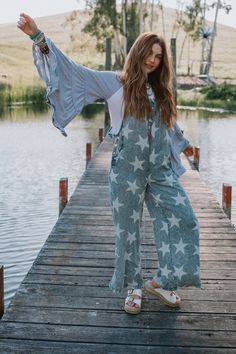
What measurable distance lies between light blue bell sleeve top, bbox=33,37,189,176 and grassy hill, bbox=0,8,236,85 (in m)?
40.4

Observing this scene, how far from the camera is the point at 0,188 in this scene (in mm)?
14125

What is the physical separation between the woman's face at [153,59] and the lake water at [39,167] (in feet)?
13.5

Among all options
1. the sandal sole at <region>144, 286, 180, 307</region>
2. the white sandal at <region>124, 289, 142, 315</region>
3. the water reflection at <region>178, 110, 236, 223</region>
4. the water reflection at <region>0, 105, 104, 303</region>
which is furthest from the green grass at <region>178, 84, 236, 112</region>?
the white sandal at <region>124, 289, 142, 315</region>

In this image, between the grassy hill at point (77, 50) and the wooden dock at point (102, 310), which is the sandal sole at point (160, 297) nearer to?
the wooden dock at point (102, 310)

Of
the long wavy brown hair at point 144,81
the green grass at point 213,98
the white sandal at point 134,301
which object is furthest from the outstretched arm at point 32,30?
the green grass at point 213,98

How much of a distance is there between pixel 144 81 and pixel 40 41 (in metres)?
0.76

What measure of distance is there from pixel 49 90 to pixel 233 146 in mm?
18598

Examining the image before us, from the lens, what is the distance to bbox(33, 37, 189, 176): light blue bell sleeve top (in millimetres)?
4113

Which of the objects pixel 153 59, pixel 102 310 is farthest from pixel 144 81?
pixel 102 310

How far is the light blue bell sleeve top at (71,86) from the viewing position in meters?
4.11

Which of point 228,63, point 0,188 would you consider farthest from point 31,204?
point 228,63

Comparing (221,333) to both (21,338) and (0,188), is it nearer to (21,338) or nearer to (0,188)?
(21,338)

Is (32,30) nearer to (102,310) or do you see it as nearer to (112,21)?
(102,310)

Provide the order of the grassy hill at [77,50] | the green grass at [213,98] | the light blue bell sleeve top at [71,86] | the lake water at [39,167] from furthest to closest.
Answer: the grassy hill at [77,50] < the green grass at [213,98] < the lake water at [39,167] < the light blue bell sleeve top at [71,86]
